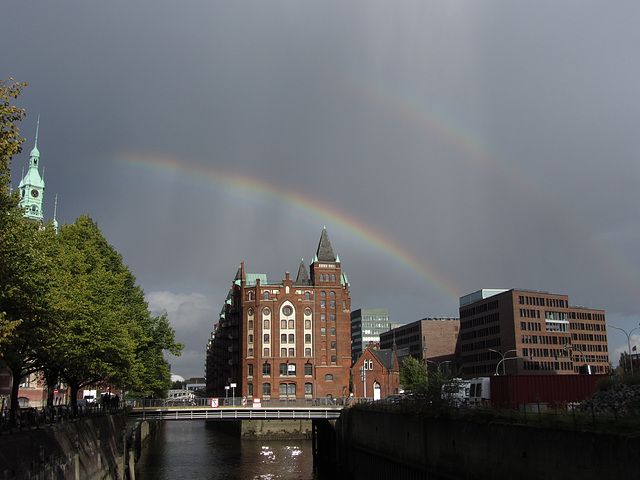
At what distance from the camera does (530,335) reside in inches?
6073

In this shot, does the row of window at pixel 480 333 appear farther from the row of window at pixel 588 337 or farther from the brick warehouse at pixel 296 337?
the brick warehouse at pixel 296 337

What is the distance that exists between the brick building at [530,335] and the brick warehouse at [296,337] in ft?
167

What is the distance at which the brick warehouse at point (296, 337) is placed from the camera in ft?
378

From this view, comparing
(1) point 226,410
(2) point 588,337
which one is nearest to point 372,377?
(1) point 226,410

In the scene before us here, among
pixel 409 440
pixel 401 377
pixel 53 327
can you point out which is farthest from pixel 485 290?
pixel 53 327

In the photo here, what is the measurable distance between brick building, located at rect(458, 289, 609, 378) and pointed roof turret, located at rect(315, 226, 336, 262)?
53465 millimetres

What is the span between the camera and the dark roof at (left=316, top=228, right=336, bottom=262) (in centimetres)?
12294

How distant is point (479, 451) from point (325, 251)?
3462 inches

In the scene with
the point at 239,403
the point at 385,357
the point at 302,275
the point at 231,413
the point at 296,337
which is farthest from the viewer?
the point at 302,275

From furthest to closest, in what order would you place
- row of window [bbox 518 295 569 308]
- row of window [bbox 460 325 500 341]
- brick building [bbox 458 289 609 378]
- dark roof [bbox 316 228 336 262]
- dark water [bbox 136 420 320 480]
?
row of window [bbox 460 325 500 341], row of window [bbox 518 295 569 308], brick building [bbox 458 289 609 378], dark roof [bbox 316 228 336 262], dark water [bbox 136 420 320 480]

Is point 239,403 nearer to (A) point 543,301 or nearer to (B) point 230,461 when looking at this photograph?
(B) point 230,461

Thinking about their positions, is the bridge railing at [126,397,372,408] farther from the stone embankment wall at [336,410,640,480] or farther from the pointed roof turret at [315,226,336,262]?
the pointed roof turret at [315,226,336,262]

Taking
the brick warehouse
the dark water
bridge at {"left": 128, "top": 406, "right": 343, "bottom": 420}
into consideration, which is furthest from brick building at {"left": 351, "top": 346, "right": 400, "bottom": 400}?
bridge at {"left": 128, "top": 406, "right": 343, "bottom": 420}

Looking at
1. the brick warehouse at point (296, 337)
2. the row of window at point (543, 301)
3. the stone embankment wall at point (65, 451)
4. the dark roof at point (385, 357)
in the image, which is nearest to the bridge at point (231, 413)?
the stone embankment wall at point (65, 451)
